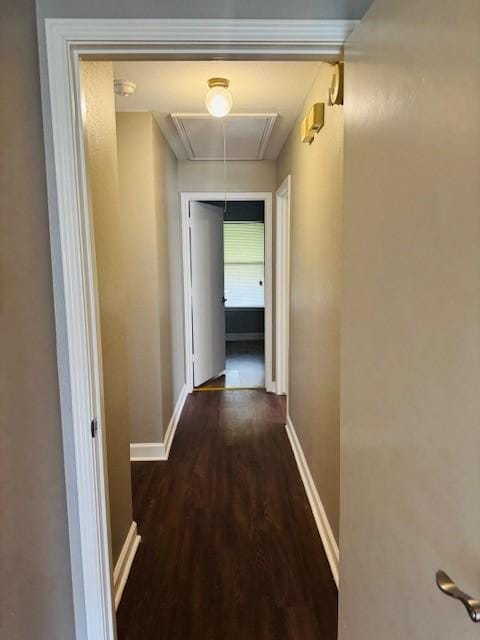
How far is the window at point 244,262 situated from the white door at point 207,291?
6.22 ft

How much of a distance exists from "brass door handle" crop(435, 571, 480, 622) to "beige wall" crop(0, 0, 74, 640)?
93cm

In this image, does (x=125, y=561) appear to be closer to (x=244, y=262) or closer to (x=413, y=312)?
(x=413, y=312)

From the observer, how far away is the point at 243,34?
3.64 ft

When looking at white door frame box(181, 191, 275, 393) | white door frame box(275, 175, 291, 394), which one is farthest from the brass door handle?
white door frame box(181, 191, 275, 393)

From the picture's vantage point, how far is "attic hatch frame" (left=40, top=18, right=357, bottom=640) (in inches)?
43.4

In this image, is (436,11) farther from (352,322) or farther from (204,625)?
(204,625)

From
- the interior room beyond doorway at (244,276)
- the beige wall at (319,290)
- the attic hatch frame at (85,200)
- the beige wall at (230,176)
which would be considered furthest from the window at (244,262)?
the attic hatch frame at (85,200)

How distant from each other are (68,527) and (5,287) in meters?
0.77

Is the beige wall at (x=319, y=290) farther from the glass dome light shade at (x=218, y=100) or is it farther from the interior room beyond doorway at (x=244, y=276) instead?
the interior room beyond doorway at (x=244, y=276)

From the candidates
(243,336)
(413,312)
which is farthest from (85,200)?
(243,336)

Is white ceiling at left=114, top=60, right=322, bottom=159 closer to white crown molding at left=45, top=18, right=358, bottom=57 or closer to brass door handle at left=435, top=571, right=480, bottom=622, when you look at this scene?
white crown molding at left=45, top=18, right=358, bottom=57

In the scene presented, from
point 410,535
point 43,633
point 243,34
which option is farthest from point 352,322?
point 43,633

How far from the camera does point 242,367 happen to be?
5547 millimetres

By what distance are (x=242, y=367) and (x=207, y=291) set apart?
4.57 feet
